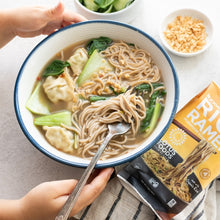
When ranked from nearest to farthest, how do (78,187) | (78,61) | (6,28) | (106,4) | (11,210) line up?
(78,187), (11,210), (78,61), (6,28), (106,4)

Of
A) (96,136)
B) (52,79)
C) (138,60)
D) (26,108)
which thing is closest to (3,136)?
(26,108)

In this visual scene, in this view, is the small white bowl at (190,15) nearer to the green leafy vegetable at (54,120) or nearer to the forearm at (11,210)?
the green leafy vegetable at (54,120)

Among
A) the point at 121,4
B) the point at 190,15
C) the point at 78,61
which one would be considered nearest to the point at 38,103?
the point at 78,61

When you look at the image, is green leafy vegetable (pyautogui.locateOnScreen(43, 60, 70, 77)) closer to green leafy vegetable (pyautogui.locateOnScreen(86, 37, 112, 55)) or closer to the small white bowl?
green leafy vegetable (pyautogui.locateOnScreen(86, 37, 112, 55))

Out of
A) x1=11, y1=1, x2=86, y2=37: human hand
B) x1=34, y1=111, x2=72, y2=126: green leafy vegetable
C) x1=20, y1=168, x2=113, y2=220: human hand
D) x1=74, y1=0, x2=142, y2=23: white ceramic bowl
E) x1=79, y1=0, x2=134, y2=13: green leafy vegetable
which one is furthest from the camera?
x1=79, y1=0, x2=134, y2=13: green leafy vegetable

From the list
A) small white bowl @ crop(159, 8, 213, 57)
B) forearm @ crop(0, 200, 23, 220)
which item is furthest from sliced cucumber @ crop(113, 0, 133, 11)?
forearm @ crop(0, 200, 23, 220)

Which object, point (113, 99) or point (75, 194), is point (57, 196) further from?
point (113, 99)

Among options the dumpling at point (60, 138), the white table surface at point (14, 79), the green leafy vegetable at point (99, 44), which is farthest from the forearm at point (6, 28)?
the dumpling at point (60, 138)
